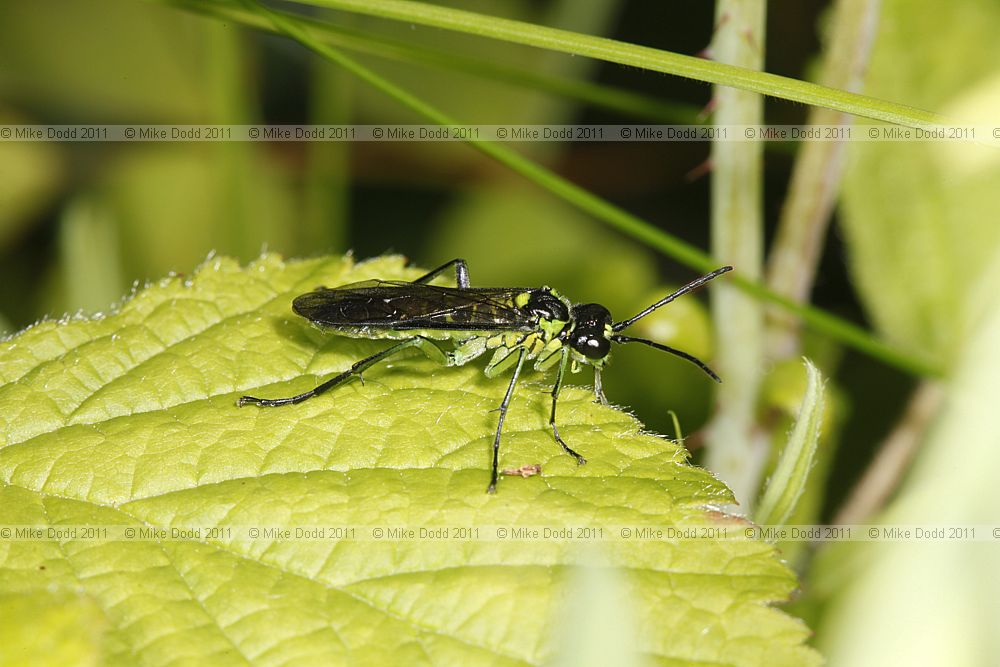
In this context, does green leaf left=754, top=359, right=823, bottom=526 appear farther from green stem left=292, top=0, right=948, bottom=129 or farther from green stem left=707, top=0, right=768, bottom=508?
green stem left=707, top=0, right=768, bottom=508

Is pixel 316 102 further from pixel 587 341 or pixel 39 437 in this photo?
pixel 39 437

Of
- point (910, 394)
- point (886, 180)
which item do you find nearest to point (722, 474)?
point (910, 394)

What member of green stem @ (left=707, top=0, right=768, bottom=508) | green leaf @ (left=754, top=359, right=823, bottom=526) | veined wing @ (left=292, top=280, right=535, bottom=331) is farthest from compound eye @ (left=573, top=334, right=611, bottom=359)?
green leaf @ (left=754, top=359, right=823, bottom=526)

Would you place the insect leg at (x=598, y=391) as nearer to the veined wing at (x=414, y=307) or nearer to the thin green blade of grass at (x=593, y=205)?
the veined wing at (x=414, y=307)

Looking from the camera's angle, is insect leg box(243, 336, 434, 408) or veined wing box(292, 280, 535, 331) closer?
insect leg box(243, 336, 434, 408)

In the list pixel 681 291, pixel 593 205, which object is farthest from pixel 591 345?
pixel 593 205

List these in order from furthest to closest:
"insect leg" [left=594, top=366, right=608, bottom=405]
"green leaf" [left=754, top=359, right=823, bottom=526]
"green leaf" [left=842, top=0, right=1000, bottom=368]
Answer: "green leaf" [left=842, top=0, right=1000, bottom=368] < "insect leg" [left=594, top=366, right=608, bottom=405] < "green leaf" [left=754, top=359, right=823, bottom=526]

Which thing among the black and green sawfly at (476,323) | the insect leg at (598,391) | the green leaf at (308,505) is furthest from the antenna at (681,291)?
the green leaf at (308,505)
